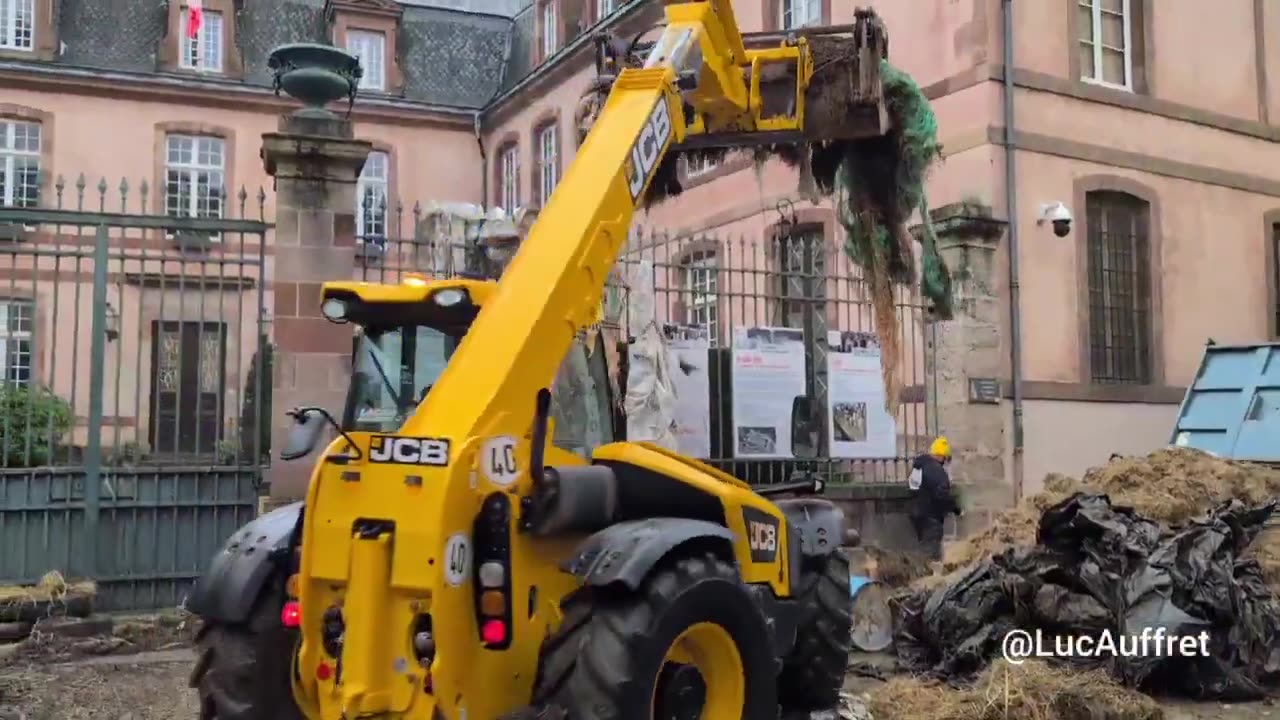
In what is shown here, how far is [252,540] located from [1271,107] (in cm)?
1728

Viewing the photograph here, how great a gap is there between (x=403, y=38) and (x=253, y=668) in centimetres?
2576

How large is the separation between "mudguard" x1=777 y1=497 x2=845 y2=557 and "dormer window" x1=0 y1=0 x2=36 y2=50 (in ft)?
77.6

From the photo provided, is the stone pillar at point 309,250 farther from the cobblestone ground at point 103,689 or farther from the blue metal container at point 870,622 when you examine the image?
the blue metal container at point 870,622

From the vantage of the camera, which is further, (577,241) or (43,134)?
(43,134)

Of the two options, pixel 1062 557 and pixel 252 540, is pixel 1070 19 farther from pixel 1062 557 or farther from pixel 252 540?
pixel 252 540

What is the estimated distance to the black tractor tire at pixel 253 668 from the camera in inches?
186

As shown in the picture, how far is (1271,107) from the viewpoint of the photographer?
17.6 m

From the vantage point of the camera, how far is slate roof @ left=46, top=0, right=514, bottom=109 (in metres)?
25.3

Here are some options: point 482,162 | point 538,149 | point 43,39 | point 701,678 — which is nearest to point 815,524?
point 701,678

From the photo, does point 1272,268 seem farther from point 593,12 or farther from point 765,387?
point 593,12

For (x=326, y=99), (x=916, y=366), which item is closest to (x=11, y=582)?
(x=326, y=99)

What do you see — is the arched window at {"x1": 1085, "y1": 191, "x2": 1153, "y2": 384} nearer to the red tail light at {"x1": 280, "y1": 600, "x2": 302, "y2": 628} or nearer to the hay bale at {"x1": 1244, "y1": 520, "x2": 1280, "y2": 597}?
the hay bale at {"x1": 1244, "y1": 520, "x2": 1280, "y2": 597}

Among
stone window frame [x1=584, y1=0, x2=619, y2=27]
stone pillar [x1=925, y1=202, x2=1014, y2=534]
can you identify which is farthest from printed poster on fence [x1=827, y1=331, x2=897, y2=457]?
stone window frame [x1=584, y1=0, x2=619, y2=27]

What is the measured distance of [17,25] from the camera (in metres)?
24.7
